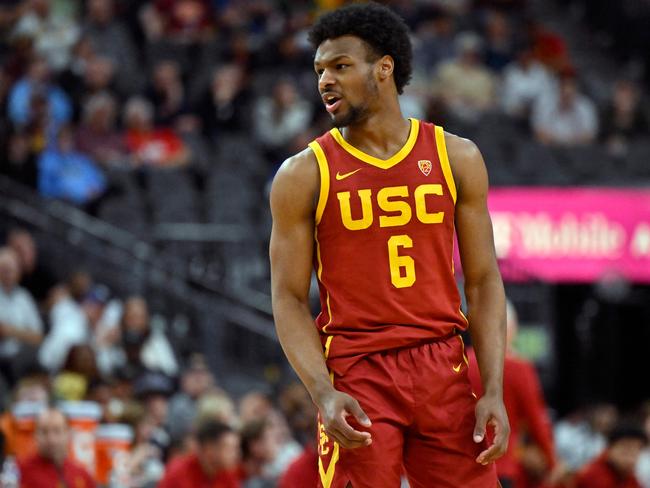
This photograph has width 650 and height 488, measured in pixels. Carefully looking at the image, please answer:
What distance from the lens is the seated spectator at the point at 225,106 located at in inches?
619

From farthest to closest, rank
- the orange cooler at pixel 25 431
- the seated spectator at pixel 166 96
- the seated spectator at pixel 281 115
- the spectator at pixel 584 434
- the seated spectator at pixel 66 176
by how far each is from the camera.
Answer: the seated spectator at pixel 281 115
the seated spectator at pixel 166 96
the spectator at pixel 584 434
the seated spectator at pixel 66 176
the orange cooler at pixel 25 431

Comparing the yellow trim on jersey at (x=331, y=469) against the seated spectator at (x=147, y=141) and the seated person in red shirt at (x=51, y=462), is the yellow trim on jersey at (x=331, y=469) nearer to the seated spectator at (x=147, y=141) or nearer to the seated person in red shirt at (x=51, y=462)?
the seated person in red shirt at (x=51, y=462)

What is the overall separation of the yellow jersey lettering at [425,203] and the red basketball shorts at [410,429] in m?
0.43

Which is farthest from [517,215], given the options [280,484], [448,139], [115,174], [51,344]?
[448,139]

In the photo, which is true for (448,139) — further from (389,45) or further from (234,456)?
(234,456)

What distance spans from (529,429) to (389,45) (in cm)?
424

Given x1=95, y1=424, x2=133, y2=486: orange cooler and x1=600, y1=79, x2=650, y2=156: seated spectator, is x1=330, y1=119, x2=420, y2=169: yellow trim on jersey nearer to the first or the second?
x1=95, y1=424, x2=133, y2=486: orange cooler

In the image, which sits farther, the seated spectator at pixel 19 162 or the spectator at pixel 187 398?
the seated spectator at pixel 19 162

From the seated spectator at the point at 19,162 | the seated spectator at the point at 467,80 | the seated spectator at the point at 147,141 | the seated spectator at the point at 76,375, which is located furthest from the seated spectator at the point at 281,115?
the seated spectator at the point at 76,375

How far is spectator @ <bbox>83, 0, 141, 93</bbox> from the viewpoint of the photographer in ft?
52.2

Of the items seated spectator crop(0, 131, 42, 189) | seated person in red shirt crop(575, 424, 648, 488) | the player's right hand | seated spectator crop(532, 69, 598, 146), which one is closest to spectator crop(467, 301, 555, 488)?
seated person in red shirt crop(575, 424, 648, 488)

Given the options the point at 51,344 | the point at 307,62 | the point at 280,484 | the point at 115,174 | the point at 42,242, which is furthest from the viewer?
the point at 307,62

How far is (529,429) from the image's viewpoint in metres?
8.73

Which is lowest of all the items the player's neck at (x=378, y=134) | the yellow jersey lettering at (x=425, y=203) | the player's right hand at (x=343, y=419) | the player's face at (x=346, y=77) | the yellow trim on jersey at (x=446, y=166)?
the player's right hand at (x=343, y=419)
